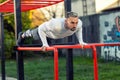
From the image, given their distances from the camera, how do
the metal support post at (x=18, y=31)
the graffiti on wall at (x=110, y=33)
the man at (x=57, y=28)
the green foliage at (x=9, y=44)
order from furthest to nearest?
the green foliage at (x=9, y=44), the graffiti on wall at (x=110, y=33), the metal support post at (x=18, y=31), the man at (x=57, y=28)

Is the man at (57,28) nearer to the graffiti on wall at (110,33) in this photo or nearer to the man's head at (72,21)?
the man's head at (72,21)

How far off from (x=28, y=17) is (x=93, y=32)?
13.0 ft

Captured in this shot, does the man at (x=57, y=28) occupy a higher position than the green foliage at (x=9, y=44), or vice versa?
the man at (x=57, y=28)

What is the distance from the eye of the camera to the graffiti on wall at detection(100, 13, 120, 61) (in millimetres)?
12869

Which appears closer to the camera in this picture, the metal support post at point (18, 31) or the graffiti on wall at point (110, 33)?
the metal support post at point (18, 31)

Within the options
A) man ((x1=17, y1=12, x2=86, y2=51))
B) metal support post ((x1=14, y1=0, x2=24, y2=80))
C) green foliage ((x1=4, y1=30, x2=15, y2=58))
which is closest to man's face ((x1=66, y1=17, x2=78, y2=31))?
man ((x1=17, y1=12, x2=86, y2=51))

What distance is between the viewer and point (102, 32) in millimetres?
14070

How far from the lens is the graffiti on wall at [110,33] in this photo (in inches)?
507

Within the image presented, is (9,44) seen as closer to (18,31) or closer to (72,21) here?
(18,31)

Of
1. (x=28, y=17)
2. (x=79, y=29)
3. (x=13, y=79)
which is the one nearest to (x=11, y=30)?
(x=28, y=17)

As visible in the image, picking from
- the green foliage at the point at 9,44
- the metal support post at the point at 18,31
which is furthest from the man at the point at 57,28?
the green foliage at the point at 9,44

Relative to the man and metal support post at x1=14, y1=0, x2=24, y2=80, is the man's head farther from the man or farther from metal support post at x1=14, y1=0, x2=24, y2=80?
metal support post at x1=14, y1=0, x2=24, y2=80

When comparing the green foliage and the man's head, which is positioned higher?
the man's head

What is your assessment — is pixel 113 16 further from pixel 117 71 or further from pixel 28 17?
pixel 28 17
